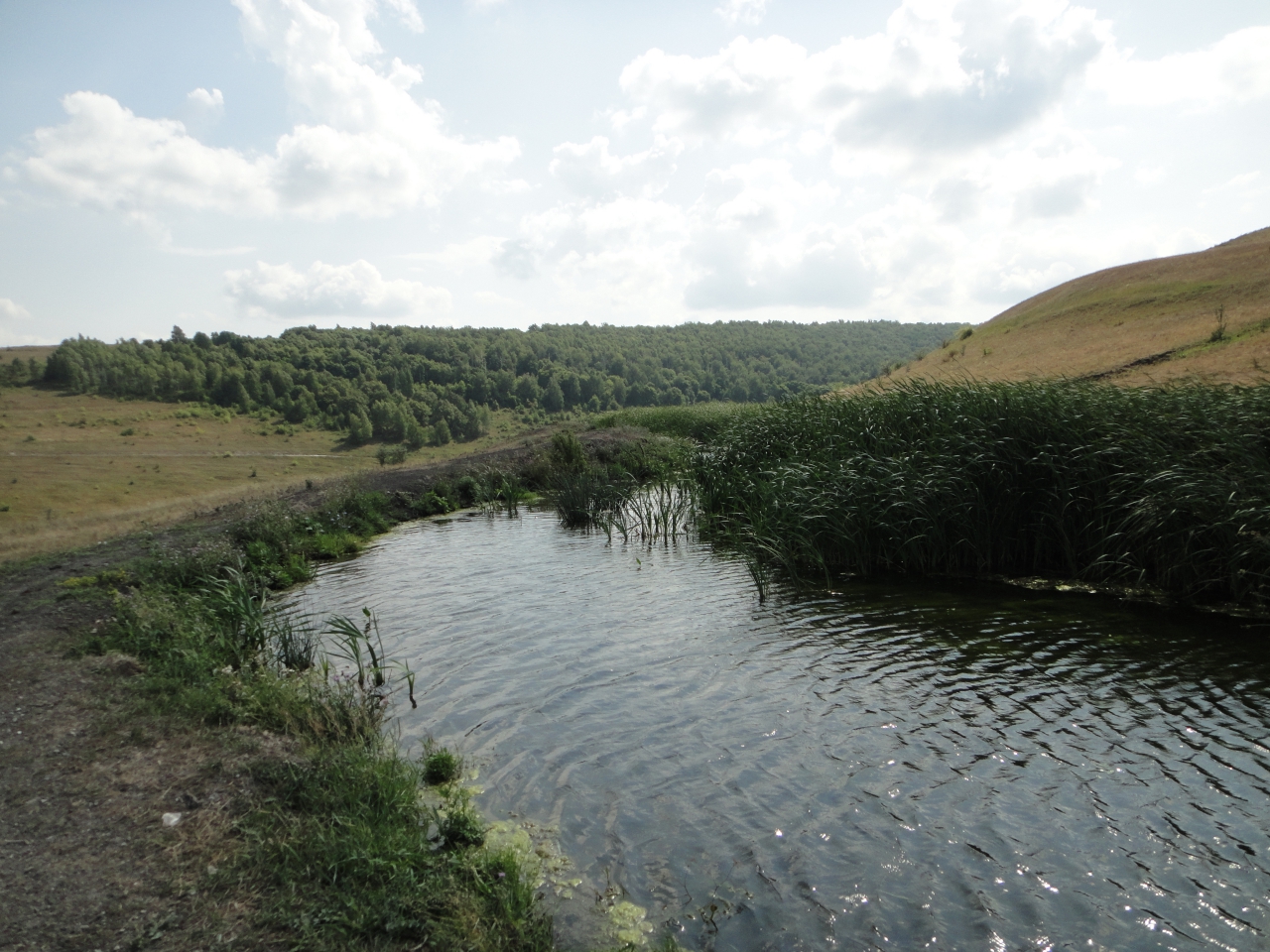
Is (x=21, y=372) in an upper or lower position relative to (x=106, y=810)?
upper

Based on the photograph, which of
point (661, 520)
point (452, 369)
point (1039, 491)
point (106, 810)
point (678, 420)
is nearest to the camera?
point (106, 810)

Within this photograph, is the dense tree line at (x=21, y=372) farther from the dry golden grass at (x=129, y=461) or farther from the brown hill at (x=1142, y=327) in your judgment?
the brown hill at (x=1142, y=327)

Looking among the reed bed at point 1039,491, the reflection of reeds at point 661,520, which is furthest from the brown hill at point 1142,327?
the reflection of reeds at point 661,520

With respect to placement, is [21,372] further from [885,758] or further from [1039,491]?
[885,758]

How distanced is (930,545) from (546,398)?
10074 centimetres

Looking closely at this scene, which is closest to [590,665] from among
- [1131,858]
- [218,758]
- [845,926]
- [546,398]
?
[218,758]

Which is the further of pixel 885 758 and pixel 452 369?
pixel 452 369

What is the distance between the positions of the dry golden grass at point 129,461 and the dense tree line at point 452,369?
5133 millimetres

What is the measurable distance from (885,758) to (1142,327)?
1122 inches

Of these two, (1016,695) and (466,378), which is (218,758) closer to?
(1016,695)

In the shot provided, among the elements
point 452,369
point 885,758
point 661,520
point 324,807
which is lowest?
point 885,758

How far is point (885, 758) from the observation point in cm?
545

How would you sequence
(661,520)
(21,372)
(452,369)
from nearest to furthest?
(661,520) < (21,372) < (452,369)

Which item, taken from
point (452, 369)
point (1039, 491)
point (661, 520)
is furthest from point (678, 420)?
point (452, 369)
